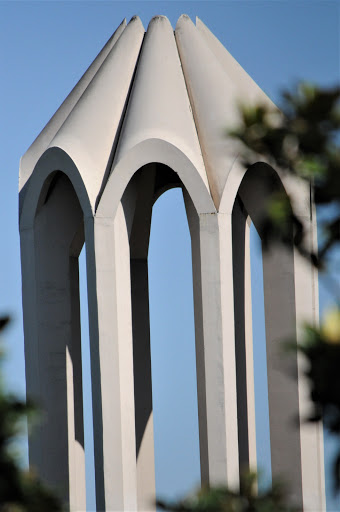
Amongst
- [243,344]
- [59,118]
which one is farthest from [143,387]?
[59,118]

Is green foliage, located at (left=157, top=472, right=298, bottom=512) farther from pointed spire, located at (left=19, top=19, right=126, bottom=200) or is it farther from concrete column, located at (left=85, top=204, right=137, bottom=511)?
pointed spire, located at (left=19, top=19, right=126, bottom=200)

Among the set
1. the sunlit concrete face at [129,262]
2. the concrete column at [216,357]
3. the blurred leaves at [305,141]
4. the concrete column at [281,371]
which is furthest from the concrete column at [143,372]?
the blurred leaves at [305,141]

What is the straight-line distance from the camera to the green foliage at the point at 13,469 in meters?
8.63

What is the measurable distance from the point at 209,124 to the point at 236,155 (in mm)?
808

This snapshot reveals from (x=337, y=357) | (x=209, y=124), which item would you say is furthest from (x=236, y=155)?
(x=337, y=357)

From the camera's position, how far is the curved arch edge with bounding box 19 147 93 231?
17.5 metres

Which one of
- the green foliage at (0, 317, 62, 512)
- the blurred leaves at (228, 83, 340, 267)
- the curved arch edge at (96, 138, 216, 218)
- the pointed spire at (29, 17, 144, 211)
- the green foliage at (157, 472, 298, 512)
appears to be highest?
the pointed spire at (29, 17, 144, 211)

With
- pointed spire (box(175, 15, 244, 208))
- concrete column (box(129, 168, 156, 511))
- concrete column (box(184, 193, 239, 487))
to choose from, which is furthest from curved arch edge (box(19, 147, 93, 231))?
concrete column (box(129, 168, 156, 511))

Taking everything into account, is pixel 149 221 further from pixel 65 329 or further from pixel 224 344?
pixel 224 344

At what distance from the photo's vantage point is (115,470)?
17.0m

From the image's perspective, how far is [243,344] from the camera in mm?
20203

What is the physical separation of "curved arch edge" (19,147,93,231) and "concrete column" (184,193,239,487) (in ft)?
6.58

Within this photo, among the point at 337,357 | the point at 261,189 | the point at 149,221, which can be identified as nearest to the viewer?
the point at 337,357

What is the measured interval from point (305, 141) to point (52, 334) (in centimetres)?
1019
